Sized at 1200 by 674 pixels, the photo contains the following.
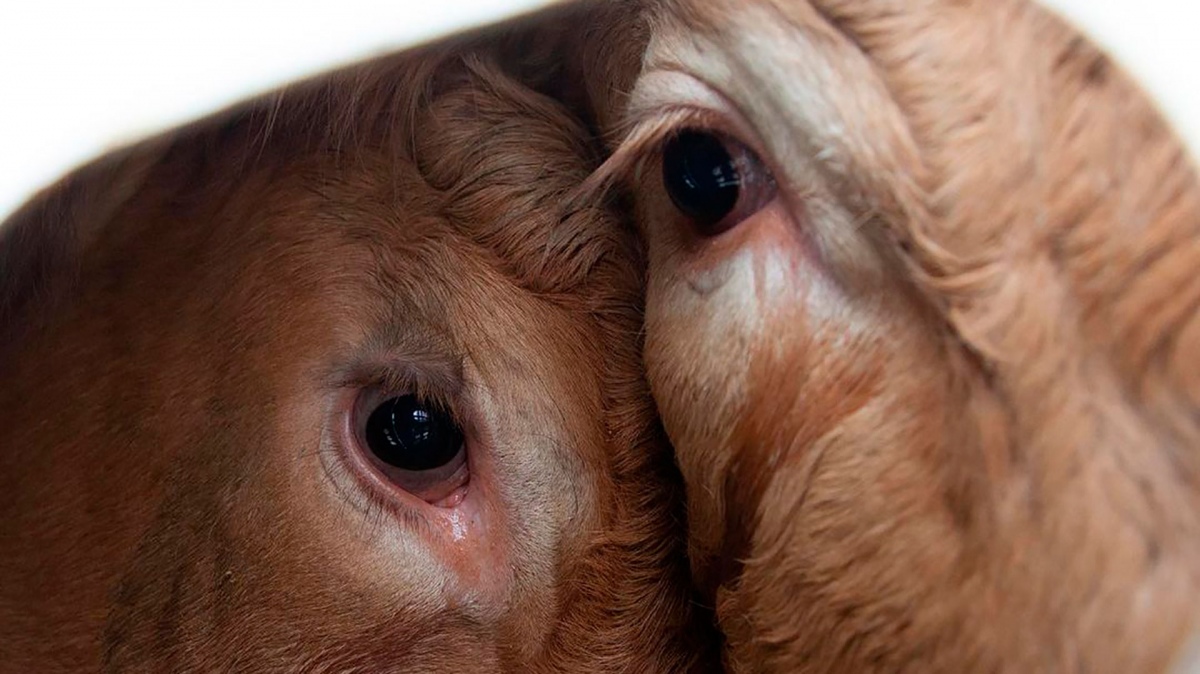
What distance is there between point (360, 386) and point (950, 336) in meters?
0.47

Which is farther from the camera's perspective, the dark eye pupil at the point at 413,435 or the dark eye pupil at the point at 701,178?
the dark eye pupil at the point at 413,435

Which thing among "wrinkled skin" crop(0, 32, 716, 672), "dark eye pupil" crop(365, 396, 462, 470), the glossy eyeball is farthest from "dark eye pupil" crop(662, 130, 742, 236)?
"dark eye pupil" crop(365, 396, 462, 470)

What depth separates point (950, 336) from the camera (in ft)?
1.99

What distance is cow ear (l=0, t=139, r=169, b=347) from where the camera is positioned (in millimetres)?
794

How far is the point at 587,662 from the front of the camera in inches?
34.0

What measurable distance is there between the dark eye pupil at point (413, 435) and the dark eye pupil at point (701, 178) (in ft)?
0.88

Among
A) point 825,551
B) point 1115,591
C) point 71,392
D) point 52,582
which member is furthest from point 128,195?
point 1115,591

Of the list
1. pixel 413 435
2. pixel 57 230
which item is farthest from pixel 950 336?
pixel 57 230

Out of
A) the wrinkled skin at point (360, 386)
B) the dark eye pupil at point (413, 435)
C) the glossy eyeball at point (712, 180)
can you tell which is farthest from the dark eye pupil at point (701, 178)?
the dark eye pupil at point (413, 435)

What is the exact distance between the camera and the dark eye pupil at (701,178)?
720mm

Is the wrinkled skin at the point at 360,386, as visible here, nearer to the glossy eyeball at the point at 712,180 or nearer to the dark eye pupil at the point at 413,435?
the dark eye pupil at the point at 413,435

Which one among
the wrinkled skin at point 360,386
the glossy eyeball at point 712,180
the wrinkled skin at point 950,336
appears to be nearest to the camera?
the wrinkled skin at point 950,336

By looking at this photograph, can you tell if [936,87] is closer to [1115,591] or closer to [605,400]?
[1115,591]

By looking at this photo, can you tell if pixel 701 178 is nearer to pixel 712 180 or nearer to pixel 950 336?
pixel 712 180
